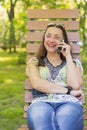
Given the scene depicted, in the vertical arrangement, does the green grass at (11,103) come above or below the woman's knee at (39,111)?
below

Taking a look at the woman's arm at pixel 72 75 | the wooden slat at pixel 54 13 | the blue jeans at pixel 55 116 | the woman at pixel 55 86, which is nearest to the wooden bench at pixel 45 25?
the wooden slat at pixel 54 13

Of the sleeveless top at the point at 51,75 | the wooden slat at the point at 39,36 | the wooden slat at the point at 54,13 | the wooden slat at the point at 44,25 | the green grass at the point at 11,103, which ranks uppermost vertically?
the wooden slat at the point at 54,13

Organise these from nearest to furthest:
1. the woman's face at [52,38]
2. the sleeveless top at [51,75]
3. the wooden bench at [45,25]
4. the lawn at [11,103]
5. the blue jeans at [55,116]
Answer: the blue jeans at [55,116]
the sleeveless top at [51,75]
the woman's face at [52,38]
the wooden bench at [45,25]
the lawn at [11,103]

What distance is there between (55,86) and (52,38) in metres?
0.53

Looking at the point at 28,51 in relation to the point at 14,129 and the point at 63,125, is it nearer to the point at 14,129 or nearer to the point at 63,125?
the point at 14,129

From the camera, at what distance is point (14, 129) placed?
509cm

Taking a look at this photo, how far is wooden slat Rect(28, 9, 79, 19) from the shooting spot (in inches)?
185

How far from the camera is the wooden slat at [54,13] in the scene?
4.71m

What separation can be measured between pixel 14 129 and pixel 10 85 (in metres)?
3.60

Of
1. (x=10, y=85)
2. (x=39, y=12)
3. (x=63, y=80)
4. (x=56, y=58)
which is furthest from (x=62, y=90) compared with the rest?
(x=10, y=85)

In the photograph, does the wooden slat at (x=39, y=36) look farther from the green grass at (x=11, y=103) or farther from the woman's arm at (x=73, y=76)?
the green grass at (x=11, y=103)

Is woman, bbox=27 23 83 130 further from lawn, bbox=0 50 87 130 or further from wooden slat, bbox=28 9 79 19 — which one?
lawn, bbox=0 50 87 130

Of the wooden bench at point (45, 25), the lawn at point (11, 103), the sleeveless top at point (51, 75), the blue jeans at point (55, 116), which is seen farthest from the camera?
the lawn at point (11, 103)

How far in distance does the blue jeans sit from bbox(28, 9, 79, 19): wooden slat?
4.55 feet
